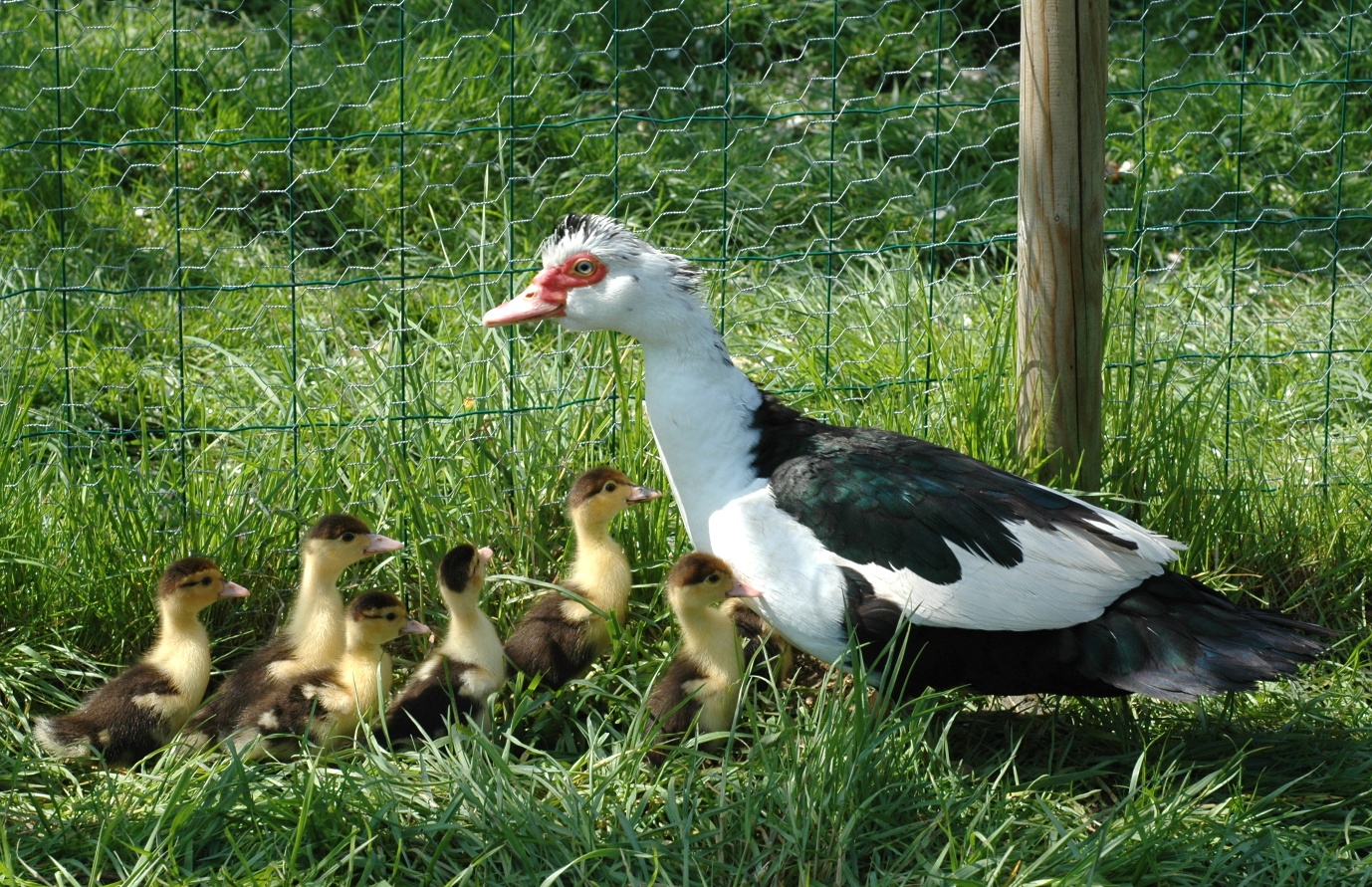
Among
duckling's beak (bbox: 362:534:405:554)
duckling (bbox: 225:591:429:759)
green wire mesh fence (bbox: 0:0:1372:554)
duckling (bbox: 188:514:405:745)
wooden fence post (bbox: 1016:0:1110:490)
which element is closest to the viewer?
duckling (bbox: 225:591:429:759)

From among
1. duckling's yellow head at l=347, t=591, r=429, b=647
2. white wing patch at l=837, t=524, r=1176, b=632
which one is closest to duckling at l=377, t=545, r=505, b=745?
duckling's yellow head at l=347, t=591, r=429, b=647

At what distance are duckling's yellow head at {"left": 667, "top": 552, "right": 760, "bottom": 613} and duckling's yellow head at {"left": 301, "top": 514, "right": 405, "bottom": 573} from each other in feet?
2.23

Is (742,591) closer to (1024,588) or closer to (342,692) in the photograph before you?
(1024,588)

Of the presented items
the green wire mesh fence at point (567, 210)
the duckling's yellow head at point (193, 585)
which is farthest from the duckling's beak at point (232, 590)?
the green wire mesh fence at point (567, 210)

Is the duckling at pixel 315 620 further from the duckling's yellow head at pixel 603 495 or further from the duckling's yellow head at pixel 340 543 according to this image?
the duckling's yellow head at pixel 603 495

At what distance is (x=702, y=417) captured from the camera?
12.0ft

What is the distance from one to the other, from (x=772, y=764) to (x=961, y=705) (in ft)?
2.41

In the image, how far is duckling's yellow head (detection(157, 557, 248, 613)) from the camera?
11.8ft

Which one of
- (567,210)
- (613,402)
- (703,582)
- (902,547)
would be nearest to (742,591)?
(703,582)

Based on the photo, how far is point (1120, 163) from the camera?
21.1 feet

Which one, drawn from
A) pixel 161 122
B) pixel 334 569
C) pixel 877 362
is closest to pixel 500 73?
pixel 161 122

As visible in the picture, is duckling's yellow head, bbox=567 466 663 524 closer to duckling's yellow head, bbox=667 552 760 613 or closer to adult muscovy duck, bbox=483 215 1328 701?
adult muscovy duck, bbox=483 215 1328 701

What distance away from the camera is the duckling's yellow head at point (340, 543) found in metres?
3.67

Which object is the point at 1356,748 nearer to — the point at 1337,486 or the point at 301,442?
the point at 1337,486
